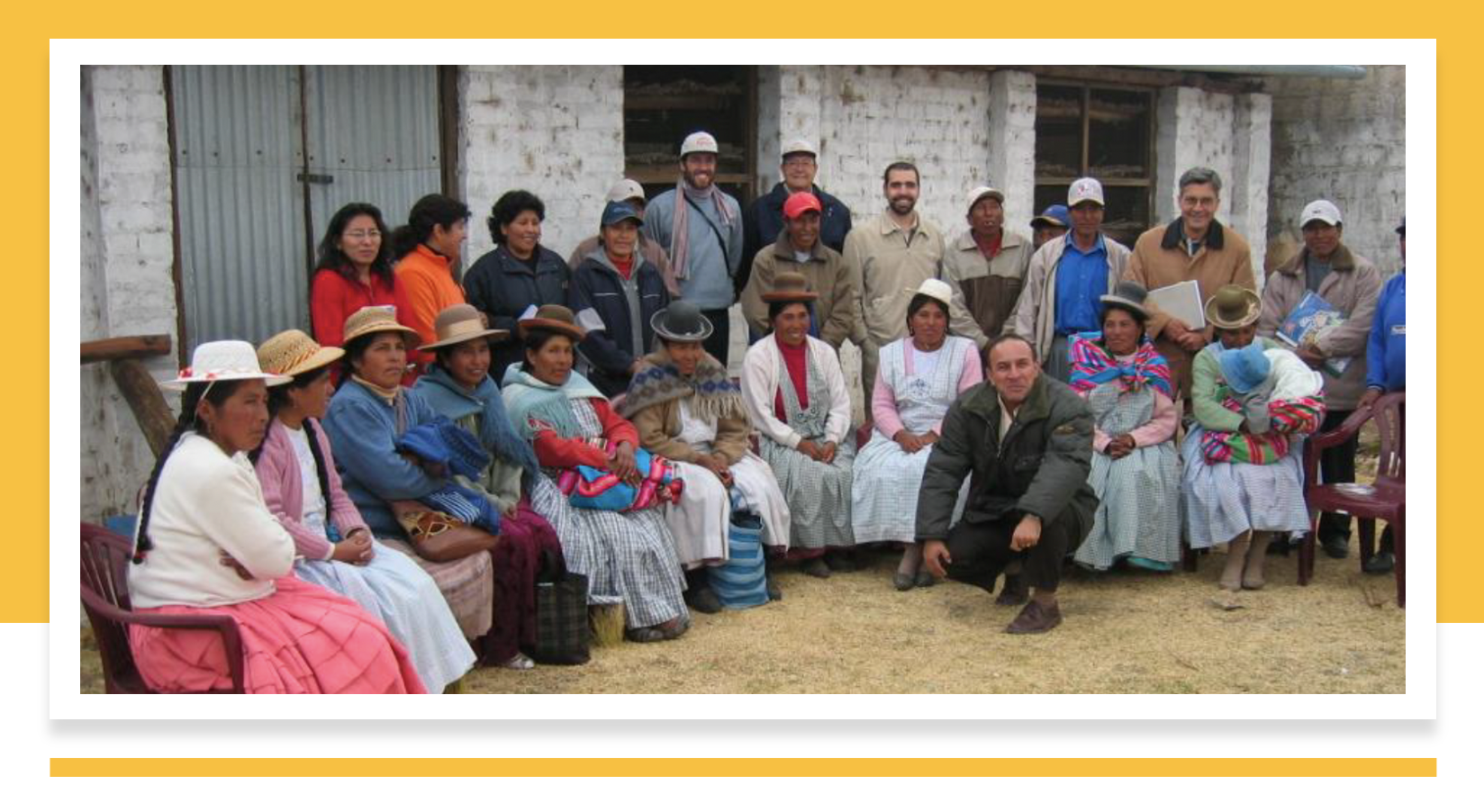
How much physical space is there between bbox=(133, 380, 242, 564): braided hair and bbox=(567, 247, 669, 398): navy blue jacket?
101 inches

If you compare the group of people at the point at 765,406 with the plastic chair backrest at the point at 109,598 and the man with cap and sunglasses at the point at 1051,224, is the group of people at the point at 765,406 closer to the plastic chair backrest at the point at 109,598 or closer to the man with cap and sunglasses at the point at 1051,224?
the plastic chair backrest at the point at 109,598

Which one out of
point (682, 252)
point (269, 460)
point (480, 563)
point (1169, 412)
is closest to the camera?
point (269, 460)

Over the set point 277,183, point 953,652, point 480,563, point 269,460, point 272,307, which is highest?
point 277,183

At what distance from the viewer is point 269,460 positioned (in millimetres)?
4508

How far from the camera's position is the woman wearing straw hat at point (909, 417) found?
6719 mm

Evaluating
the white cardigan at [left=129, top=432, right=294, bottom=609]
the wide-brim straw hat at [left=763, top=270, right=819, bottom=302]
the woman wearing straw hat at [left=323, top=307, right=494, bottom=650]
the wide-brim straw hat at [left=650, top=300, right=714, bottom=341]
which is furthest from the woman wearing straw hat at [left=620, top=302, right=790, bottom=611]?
the white cardigan at [left=129, top=432, right=294, bottom=609]

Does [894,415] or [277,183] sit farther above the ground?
[277,183]

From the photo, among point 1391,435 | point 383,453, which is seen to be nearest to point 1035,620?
point 1391,435

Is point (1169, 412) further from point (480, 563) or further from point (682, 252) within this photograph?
point (480, 563)

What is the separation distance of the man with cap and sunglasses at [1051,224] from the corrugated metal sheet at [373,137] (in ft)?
10.9

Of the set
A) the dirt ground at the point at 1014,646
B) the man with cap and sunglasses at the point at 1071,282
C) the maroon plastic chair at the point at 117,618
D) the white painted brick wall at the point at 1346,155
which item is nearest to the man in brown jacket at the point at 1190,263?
the man with cap and sunglasses at the point at 1071,282

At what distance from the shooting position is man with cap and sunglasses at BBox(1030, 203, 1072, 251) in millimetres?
8164
